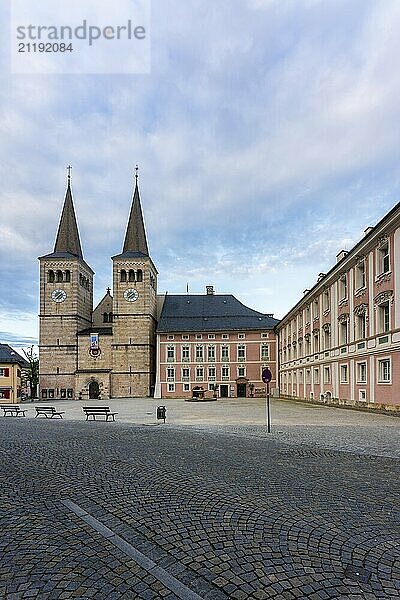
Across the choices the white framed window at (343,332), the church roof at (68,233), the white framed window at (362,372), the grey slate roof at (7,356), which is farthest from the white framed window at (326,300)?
the church roof at (68,233)

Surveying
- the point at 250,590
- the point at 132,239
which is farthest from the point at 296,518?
the point at 132,239

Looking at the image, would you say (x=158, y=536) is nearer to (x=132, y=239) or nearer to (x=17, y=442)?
(x=17, y=442)

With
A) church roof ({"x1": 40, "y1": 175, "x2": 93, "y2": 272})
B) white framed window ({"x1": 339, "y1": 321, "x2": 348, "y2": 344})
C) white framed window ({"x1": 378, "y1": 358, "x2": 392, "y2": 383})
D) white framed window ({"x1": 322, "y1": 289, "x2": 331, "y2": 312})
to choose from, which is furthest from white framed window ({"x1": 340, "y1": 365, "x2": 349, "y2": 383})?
church roof ({"x1": 40, "y1": 175, "x2": 93, "y2": 272})

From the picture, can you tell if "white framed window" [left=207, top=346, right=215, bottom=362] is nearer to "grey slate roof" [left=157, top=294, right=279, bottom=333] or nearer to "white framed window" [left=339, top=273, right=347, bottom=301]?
"grey slate roof" [left=157, top=294, right=279, bottom=333]

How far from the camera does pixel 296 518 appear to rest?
6617 millimetres

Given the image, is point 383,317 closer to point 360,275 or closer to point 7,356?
point 360,275

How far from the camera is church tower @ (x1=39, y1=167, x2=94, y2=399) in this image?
2847 inches

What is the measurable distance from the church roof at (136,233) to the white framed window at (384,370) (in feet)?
179

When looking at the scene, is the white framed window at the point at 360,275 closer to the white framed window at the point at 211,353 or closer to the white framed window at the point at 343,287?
the white framed window at the point at 343,287

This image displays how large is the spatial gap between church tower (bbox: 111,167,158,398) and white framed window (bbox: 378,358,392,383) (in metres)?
48.8

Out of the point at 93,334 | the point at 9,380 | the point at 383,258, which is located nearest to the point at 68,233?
the point at 93,334

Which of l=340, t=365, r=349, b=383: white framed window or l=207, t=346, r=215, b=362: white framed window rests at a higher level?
l=207, t=346, r=215, b=362: white framed window

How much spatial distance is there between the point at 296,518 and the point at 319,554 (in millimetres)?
1314

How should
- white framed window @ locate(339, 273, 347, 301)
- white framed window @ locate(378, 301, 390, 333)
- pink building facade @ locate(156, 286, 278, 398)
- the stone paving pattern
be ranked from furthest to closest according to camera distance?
pink building facade @ locate(156, 286, 278, 398), white framed window @ locate(339, 273, 347, 301), white framed window @ locate(378, 301, 390, 333), the stone paving pattern
